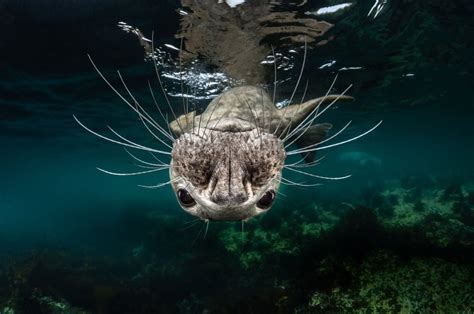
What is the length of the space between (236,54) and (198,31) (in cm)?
145

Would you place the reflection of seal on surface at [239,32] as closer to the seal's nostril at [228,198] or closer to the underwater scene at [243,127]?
the underwater scene at [243,127]

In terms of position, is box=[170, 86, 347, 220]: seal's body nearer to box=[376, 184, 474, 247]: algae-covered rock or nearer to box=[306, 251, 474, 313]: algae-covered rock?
box=[306, 251, 474, 313]: algae-covered rock

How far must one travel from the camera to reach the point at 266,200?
9.36ft

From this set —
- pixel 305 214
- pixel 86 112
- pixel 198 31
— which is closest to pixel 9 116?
pixel 86 112

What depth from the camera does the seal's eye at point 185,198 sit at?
112 inches

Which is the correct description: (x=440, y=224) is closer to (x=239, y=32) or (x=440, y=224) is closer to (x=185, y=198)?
(x=239, y=32)

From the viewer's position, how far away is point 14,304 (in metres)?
12.0

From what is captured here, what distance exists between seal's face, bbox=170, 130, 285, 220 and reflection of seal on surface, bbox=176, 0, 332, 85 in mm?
5026

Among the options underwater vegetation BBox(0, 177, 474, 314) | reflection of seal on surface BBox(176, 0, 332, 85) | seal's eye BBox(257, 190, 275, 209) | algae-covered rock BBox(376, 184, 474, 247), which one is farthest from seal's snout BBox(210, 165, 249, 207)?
algae-covered rock BBox(376, 184, 474, 247)

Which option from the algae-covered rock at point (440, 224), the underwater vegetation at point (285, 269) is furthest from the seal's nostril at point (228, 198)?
the algae-covered rock at point (440, 224)

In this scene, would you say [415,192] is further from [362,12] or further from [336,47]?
[362,12]

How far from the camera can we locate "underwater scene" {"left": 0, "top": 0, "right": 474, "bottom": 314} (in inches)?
128

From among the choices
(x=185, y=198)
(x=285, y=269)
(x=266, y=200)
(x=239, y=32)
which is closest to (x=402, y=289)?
(x=285, y=269)

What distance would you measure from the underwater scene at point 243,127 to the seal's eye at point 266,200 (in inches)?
0.5
